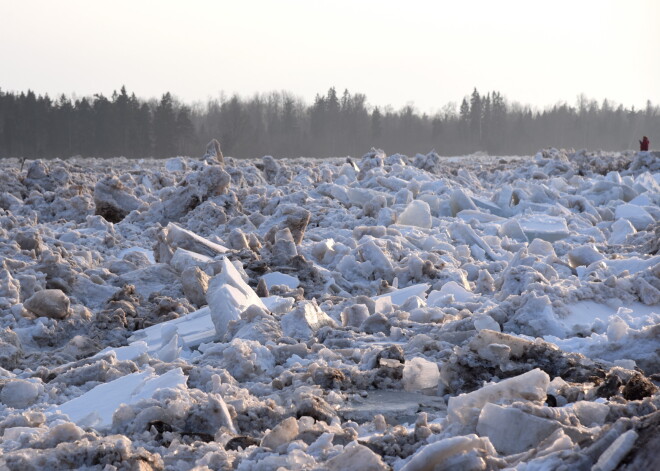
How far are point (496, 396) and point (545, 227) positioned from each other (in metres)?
6.69

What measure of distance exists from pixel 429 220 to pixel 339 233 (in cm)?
99

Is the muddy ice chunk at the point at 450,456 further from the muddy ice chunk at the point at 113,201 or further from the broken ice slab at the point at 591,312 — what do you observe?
the muddy ice chunk at the point at 113,201

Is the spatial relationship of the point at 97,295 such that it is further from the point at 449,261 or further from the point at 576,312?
the point at 576,312

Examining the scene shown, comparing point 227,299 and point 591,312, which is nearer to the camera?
point 591,312

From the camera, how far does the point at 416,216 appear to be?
8617mm

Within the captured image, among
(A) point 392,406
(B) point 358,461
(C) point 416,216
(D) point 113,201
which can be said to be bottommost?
(A) point 392,406

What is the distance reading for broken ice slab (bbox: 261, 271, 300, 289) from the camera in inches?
231

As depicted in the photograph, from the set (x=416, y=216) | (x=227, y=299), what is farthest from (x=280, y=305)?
(x=416, y=216)

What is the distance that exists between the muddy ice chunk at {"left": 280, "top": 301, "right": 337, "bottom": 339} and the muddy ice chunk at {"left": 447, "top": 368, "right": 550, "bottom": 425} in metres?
1.82

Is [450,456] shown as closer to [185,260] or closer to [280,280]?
[280,280]

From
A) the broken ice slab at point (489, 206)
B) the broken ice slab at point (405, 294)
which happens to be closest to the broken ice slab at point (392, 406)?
the broken ice slab at point (405, 294)

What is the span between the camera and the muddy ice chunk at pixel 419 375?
3375mm

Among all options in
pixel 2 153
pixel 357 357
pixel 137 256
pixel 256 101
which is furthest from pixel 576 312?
pixel 256 101

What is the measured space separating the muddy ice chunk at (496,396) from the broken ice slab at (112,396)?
1168mm
